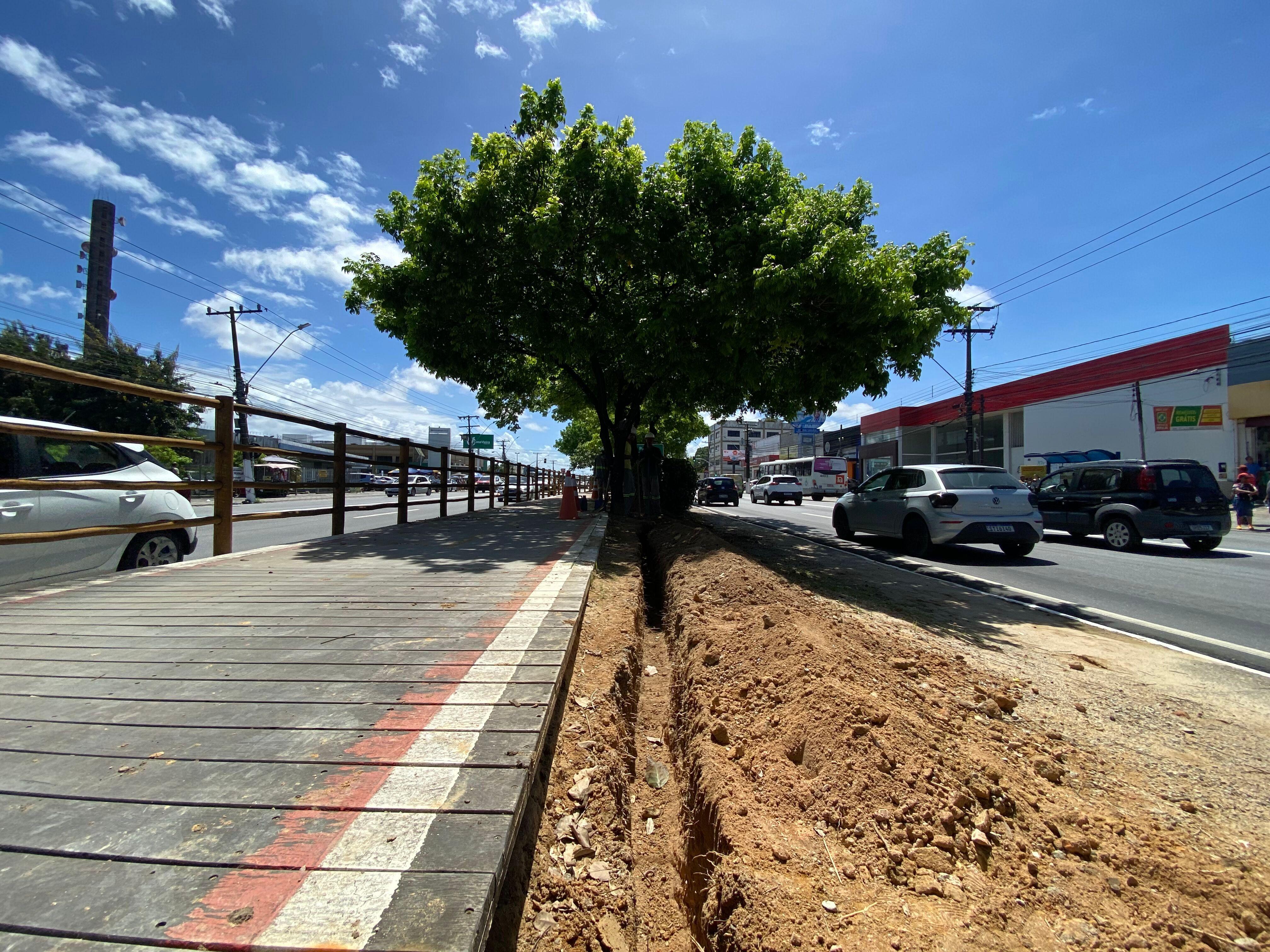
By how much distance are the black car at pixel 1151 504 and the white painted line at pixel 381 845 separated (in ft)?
38.6

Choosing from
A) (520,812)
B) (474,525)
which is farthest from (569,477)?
(520,812)

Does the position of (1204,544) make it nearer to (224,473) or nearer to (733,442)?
→ (224,473)

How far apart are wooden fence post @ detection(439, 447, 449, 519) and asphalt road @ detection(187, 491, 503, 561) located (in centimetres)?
46

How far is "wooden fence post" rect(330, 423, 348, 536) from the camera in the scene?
718 cm

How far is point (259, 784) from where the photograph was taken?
175 cm

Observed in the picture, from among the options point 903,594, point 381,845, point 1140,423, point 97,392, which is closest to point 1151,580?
point 903,594

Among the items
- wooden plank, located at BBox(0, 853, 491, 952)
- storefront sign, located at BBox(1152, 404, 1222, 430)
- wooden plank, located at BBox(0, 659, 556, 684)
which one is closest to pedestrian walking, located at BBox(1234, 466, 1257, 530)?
storefront sign, located at BBox(1152, 404, 1222, 430)

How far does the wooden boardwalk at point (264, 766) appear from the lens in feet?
4.17

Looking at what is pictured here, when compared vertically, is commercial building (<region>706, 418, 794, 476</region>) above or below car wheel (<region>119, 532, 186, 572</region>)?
above

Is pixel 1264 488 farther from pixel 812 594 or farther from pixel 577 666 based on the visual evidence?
pixel 577 666

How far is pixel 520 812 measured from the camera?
1675mm

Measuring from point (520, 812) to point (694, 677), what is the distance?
1881 mm

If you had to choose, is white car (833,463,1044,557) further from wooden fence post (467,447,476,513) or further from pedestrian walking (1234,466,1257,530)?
pedestrian walking (1234,466,1257,530)

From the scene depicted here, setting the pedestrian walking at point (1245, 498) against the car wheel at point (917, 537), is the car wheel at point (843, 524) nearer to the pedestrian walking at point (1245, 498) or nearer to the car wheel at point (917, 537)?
the car wheel at point (917, 537)
